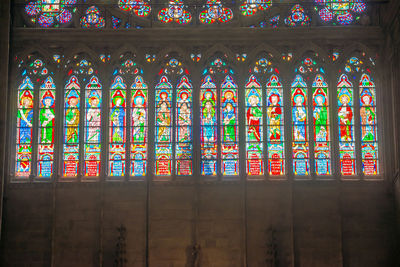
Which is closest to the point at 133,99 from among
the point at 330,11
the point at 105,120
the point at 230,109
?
the point at 105,120

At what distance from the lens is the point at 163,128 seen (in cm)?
1758

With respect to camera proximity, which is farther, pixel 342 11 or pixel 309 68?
pixel 342 11

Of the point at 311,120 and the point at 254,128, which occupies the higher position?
the point at 311,120

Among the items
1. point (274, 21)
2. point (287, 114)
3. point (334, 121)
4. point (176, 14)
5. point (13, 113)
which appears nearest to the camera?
point (334, 121)

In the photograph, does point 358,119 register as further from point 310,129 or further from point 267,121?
point 267,121

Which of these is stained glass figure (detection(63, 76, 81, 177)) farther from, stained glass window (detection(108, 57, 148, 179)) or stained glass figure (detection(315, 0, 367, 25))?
stained glass figure (detection(315, 0, 367, 25))

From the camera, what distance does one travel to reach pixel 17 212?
1691 cm

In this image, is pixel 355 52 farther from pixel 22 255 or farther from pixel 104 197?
pixel 22 255

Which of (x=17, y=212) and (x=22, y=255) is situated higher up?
(x=17, y=212)

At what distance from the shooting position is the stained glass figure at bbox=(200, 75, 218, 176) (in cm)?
1738

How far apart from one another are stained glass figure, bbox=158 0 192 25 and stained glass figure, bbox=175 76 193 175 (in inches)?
66.5

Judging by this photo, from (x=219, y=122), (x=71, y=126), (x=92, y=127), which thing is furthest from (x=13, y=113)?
(x=219, y=122)

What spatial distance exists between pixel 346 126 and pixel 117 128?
6.10 meters

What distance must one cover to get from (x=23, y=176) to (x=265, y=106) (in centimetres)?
666
